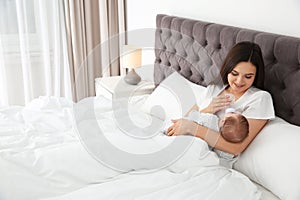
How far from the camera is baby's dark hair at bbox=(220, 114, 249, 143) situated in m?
1.49

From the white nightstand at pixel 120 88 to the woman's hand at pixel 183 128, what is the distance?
109 centimetres

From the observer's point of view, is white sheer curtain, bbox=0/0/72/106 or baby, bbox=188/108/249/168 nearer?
baby, bbox=188/108/249/168

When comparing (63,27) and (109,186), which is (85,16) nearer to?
(63,27)

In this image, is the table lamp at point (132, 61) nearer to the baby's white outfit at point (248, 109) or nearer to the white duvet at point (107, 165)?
the white duvet at point (107, 165)

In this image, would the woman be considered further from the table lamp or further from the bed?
the table lamp

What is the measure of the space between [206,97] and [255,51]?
1.34 ft

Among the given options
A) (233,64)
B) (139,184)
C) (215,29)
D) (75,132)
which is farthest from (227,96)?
(75,132)

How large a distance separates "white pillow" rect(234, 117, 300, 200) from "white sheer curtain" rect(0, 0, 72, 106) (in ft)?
7.82

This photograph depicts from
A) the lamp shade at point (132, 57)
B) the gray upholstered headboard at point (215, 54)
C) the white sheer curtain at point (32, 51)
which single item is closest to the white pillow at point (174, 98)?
the gray upholstered headboard at point (215, 54)

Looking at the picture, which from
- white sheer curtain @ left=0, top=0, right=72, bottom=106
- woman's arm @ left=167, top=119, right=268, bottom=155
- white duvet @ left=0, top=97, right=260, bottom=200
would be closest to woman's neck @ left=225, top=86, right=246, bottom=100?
woman's arm @ left=167, top=119, right=268, bottom=155

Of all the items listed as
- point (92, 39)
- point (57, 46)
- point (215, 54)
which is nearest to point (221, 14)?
point (215, 54)

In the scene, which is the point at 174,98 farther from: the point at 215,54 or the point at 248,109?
the point at 248,109

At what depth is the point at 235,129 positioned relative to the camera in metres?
1.51

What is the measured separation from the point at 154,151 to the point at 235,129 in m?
0.39
